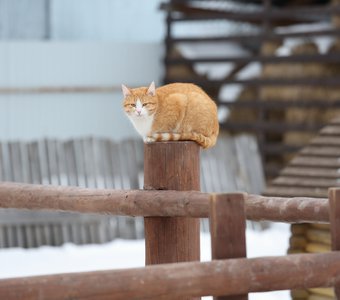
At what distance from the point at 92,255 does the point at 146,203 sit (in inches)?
229

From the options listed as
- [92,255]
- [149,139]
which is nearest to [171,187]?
[149,139]

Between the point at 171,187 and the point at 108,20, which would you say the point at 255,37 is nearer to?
the point at 108,20

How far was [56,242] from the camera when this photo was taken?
10836 mm

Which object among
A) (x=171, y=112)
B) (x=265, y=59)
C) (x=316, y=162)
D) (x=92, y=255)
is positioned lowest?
(x=92, y=255)

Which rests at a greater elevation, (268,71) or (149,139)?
(268,71)

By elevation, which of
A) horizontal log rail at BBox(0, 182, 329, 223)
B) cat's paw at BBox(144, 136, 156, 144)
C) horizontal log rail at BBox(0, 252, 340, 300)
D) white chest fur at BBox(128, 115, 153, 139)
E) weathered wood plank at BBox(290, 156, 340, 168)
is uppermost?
white chest fur at BBox(128, 115, 153, 139)

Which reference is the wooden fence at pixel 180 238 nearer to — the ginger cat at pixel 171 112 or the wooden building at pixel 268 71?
the ginger cat at pixel 171 112

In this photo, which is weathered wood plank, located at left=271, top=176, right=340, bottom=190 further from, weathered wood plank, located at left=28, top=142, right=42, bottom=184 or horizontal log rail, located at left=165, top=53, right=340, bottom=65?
horizontal log rail, located at left=165, top=53, right=340, bottom=65

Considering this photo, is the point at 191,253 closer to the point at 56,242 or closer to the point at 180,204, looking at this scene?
the point at 180,204

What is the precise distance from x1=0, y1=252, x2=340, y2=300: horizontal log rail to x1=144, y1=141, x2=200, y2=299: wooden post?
1.00m

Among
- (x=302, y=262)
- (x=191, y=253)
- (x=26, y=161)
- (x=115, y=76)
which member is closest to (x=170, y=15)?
(x=115, y=76)

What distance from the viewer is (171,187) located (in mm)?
4555

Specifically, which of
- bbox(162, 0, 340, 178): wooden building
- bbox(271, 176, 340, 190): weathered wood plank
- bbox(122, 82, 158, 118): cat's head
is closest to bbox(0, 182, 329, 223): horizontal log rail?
bbox(122, 82, 158, 118): cat's head

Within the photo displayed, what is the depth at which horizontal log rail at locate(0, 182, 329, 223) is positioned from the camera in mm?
4074
